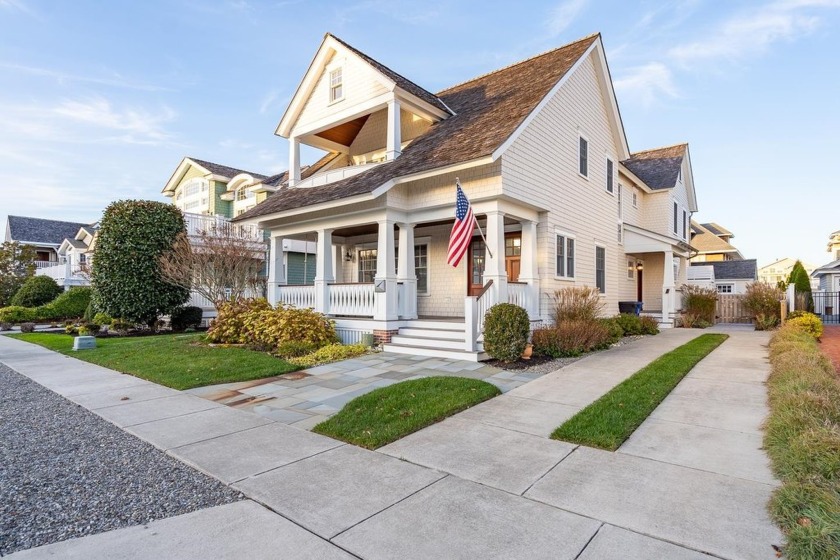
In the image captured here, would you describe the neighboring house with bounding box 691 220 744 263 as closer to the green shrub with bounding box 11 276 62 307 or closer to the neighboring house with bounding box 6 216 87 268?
the green shrub with bounding box 11 276 62 307

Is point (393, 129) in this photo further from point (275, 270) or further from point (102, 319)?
point (102, 319)

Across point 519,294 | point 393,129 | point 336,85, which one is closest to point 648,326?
point 519,294

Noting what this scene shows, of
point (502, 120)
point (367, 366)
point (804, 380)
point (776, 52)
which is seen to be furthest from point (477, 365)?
point (776, 52)

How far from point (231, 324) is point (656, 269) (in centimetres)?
1923

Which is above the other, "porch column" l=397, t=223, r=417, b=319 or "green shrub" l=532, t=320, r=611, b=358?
"porch column" l=397, t=223, r=417, b=319

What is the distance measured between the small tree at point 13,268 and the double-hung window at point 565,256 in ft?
101

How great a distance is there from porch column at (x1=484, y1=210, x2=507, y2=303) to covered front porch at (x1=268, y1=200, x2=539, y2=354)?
2cm

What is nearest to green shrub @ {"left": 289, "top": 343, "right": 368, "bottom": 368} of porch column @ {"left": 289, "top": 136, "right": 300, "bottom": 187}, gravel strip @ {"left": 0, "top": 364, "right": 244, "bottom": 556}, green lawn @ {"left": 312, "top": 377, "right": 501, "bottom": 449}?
green lawn @ {"left": 312, "top": 377, "right": 501, "bottom": 449}

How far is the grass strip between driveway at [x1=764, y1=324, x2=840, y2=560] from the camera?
2524 mm

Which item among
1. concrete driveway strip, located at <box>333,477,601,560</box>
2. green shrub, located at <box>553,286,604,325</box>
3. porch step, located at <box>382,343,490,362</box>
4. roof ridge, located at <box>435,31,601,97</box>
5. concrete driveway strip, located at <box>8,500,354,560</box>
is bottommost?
concrete driveway strip, located at <box>8,500,354,560</box>

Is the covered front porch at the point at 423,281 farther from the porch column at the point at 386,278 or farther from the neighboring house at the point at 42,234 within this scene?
the neighboring house at the point at 42,234

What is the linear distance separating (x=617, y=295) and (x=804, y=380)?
A: 11573mm

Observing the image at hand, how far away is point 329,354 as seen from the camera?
9961 mm

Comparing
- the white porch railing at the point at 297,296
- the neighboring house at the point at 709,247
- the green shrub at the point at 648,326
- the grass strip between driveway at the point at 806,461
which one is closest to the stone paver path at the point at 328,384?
the grass strip between driveway at the point at 806,461
